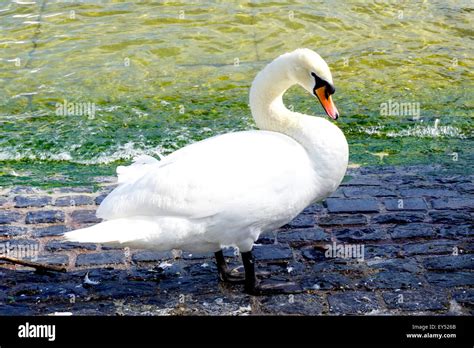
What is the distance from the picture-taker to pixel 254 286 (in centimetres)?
527

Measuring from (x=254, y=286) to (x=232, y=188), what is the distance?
2.48 ft

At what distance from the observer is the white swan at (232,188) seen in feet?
16.0

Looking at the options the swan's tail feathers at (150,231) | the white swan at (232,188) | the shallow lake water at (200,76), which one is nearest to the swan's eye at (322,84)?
the white swan at (232,188)

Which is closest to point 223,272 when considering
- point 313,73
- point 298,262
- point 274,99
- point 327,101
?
point 298,262

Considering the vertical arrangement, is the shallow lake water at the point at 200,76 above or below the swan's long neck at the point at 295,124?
below

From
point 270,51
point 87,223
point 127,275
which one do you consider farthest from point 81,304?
point 270,51

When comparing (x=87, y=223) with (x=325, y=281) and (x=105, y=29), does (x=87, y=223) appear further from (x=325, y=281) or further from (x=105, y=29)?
(x=105, y=29)

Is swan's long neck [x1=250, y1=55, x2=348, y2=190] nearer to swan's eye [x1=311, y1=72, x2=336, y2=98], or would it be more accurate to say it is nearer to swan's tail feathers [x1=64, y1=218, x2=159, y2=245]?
swan's eye [x1=311, y1=72, x2=336, y2=98]

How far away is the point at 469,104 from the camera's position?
969cm

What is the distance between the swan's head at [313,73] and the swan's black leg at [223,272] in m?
1.20

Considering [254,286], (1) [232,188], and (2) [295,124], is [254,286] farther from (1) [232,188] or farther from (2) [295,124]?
(2) [295,124]

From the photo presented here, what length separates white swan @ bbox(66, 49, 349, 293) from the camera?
488 cm

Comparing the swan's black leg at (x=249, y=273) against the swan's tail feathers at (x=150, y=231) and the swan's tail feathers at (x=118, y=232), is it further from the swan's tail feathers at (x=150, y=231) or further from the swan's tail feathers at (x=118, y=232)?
the swan's tail feathers at (x=118, y=232)

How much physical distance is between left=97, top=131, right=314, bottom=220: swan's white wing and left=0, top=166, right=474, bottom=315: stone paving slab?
0.61 m
